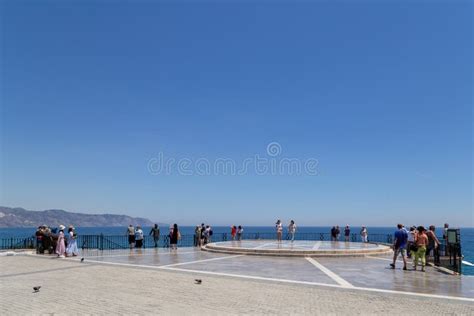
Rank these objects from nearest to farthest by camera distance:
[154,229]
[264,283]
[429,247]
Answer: [264,283], [429,247], [154,229]

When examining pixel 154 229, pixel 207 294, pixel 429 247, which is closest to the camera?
pixel 207 294

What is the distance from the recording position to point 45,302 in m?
9.20

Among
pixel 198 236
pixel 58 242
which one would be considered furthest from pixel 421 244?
pixel 58 242

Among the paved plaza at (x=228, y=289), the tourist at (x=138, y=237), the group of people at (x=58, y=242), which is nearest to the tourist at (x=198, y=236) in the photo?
the tourist at (x=138, y=237)

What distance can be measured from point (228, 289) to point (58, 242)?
1217 centimetres

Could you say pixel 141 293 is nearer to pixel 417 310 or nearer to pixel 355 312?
pixel 355 312

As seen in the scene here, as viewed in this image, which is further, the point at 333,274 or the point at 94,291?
the point at 333,274

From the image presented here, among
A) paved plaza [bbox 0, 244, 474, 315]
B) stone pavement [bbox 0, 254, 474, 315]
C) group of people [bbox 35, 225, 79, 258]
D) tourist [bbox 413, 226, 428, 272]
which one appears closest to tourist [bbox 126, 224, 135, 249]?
group of people [bbox 35, 225, 79, 258]

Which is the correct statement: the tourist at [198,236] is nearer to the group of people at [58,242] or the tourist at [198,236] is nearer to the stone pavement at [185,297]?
the group of people at [58,242]

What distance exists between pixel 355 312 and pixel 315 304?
1.01m

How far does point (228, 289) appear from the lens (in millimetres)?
10922

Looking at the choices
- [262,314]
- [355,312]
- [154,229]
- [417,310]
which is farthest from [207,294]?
[154,229]

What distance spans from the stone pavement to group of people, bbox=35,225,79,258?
20.1 feet

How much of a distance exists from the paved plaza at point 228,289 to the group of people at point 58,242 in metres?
2.69
